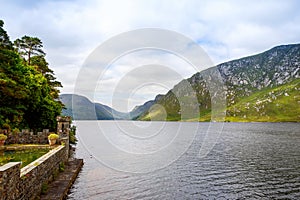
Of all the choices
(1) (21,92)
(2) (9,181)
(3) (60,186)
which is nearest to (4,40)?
(1) (21,92)

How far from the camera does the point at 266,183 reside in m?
29.7

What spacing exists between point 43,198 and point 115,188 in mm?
9588

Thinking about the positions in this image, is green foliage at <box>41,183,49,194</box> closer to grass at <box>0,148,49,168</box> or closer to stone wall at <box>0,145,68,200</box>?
stone wall at <box>0,145,68,200</box>

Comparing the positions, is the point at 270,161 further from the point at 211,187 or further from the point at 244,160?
the point at 211,187

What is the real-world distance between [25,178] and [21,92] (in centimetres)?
2179

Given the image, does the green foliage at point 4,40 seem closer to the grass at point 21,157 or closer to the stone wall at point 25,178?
the grass at point 21,157

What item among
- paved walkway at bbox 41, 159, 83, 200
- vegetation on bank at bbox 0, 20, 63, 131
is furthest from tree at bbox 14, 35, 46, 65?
paved walkway at bbox 41, 159, 83, 200

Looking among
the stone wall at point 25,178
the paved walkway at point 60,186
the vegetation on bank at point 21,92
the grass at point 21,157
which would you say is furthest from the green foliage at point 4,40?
the stone wall at point 25,178

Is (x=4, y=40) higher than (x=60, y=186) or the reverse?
higher

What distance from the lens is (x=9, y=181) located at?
1143 centimetres

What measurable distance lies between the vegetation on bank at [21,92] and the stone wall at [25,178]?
49.2 feet

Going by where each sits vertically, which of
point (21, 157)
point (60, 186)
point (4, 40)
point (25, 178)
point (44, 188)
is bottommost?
point (60, 186)

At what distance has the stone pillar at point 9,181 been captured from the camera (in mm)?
10626

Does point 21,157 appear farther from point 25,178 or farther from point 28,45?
point 28,45
